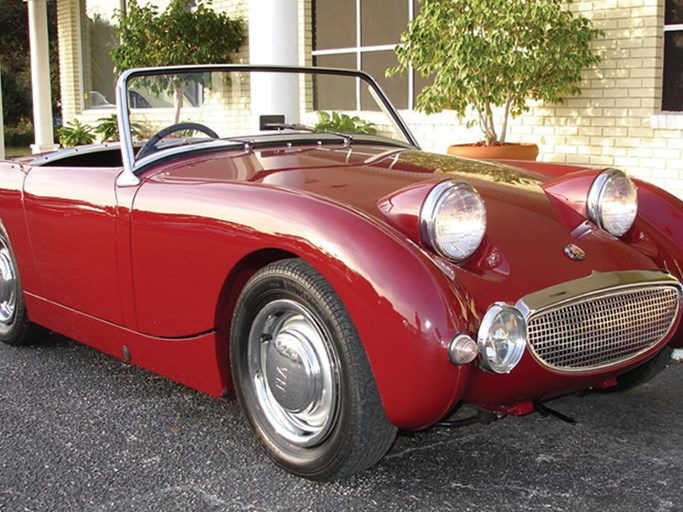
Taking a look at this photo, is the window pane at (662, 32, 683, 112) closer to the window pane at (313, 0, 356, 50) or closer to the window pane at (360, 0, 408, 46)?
the window pane at (360, 0, 408, 46)

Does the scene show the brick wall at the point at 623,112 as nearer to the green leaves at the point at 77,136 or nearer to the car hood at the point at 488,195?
the car hood at the point at 488,195

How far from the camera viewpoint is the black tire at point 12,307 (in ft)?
13.2

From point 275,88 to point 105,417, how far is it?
2.91 metres

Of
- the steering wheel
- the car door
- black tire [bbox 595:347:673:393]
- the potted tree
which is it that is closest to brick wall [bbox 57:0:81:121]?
the potted tree

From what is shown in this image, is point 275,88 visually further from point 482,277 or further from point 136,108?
point 482,277

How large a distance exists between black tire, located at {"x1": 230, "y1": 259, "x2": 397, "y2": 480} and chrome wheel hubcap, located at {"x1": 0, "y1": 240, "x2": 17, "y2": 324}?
1802 millimetres

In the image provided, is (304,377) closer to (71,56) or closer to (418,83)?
(418,83)

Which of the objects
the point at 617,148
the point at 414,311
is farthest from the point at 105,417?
the point at 617,148

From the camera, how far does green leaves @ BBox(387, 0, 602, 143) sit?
21.8ft

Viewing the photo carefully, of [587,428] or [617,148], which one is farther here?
[617,148]

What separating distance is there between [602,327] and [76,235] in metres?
2.04

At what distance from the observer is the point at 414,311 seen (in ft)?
7.39

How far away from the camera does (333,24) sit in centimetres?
1020

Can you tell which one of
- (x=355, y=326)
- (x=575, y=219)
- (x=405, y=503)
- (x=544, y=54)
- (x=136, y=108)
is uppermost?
(x=544, y=54)
